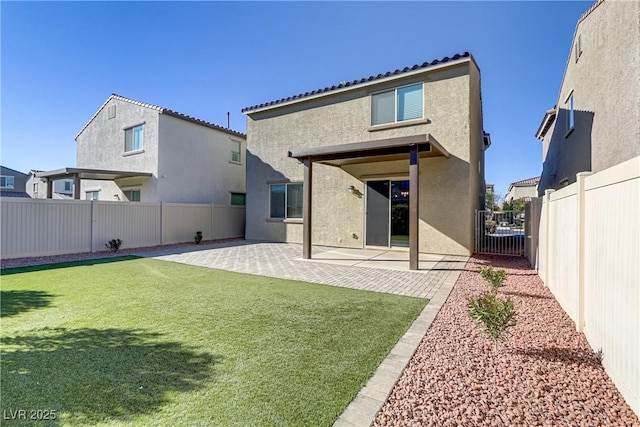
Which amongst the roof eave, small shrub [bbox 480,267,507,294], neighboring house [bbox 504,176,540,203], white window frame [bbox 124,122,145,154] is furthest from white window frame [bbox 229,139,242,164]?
neighboring house [bbox 504,176,540,203]

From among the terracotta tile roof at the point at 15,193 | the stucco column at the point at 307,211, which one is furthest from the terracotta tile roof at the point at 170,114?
the terracotta tile roof at the point at 15,193

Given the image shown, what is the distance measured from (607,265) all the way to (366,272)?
5757 mm

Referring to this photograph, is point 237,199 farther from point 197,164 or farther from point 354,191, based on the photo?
point 354,191

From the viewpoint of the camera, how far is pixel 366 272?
28.3 feet

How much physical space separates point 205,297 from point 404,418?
474cm

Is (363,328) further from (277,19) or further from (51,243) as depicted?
(51,243)

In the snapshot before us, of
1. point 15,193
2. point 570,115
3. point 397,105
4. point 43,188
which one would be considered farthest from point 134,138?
point 15,193

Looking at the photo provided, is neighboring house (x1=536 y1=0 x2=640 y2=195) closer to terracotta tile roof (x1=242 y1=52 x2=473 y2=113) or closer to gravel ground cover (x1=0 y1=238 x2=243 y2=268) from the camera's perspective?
terracotta tile roof (x1=242 y1=52 x2=473 y2=113)

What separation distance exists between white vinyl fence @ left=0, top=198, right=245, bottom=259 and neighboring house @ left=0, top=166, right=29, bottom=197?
3340 cm

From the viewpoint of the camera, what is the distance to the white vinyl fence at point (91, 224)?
1059 cm

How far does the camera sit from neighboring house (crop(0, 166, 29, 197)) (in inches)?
1382

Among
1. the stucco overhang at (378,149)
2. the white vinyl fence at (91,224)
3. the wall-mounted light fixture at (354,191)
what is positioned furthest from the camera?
the wall-mounted light fixture at (354,191)

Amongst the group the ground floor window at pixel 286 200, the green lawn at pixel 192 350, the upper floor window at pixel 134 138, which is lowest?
the green lawn at pixel 192 350

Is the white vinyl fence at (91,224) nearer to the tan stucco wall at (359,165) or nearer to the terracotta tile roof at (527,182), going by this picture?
the tan stucco wall at (359,165)
